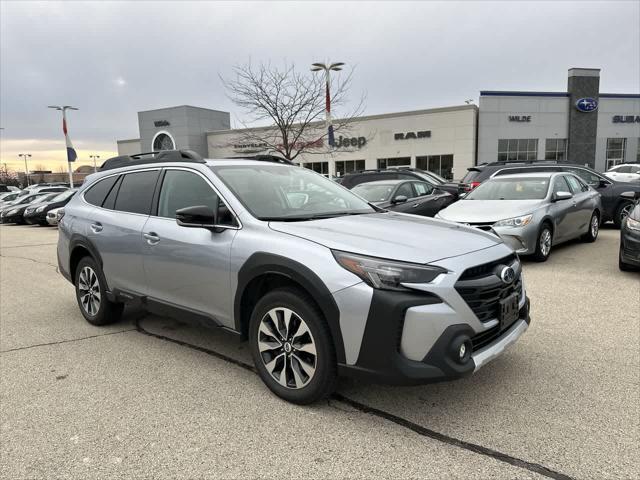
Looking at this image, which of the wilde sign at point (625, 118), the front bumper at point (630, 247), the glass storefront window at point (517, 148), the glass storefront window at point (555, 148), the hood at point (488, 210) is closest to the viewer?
the front bumper at point (630, 247)

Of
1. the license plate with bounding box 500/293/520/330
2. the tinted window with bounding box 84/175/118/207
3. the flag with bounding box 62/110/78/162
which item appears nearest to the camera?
the license plate with bounding box 500/293/520/330

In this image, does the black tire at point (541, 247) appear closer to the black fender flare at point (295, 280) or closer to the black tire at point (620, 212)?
the black tire at point (620, 212)

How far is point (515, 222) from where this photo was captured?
729 centimetres

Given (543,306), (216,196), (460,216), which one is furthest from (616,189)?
(216,196)

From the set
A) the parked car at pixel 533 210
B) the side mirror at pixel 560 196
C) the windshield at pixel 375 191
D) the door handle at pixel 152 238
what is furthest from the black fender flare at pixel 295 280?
the windshield at pixel 375 191

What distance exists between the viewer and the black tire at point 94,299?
4773 millimetres

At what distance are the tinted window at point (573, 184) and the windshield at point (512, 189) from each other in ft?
2.79

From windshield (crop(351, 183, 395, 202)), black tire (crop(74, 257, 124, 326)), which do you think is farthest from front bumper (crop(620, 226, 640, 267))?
black tire (crop(74, 257, 124, 326))

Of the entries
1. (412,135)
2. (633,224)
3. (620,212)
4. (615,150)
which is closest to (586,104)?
(615,150)

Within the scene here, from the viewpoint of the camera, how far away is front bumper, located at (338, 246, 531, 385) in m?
2.57

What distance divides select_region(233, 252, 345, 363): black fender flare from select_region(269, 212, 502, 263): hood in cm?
22

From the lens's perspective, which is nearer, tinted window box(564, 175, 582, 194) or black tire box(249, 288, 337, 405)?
black tire box(249, 288, 337, 405)

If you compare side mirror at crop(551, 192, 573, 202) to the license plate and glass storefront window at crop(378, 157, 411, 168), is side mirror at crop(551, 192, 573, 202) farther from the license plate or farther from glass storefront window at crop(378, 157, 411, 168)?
glass storefront window at crop(378, 157, 411, 168)

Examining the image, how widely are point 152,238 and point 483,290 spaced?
2.74 m
